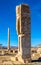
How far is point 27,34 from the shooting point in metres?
14.9

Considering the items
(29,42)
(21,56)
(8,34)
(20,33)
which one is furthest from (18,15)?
(8,34)

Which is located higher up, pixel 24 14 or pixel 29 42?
pixel 24 14

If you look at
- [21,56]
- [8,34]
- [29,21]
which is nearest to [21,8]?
[29,21]

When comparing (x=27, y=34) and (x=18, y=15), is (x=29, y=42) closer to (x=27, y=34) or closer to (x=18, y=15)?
(x=27, y=34)

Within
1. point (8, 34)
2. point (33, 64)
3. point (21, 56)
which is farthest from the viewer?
point (8, 34)

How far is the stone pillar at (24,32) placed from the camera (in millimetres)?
14677

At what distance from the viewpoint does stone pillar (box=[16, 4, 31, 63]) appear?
48.2 feet

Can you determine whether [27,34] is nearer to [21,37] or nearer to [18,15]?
Result: [21,37]

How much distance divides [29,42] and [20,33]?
3.55 feet

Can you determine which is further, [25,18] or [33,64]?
[25,18]

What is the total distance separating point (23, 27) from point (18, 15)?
124 cm

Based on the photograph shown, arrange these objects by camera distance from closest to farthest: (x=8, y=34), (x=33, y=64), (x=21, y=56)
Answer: (x=33, y=64)
(x=21, y=56)
(x=8, y=34)

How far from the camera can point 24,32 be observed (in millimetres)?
14789

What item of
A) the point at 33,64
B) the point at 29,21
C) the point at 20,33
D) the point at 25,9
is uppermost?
the point at 25,9
